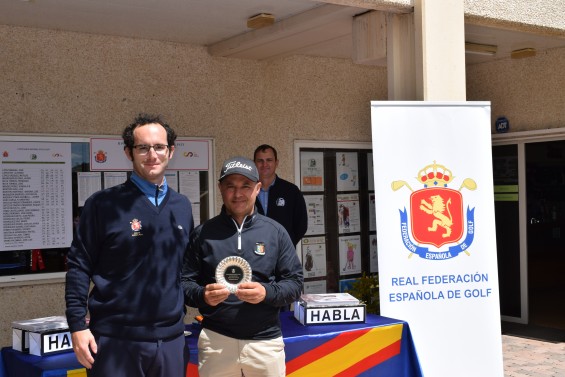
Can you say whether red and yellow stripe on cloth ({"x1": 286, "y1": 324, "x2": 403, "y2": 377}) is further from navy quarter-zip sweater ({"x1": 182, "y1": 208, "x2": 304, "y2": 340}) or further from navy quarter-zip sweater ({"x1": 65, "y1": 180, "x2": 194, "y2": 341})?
navy quarter-zip sweater ({"x1": 65, "y1": 180, "x2": 194, "y2": 341})

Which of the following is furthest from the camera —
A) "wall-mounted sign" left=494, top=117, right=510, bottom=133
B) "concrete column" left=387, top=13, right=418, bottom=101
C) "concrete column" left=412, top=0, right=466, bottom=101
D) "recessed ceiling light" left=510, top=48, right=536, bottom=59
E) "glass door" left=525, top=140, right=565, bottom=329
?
"glass door" left=525, top=140, right=565, bottom=329

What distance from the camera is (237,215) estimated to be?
12.3ft

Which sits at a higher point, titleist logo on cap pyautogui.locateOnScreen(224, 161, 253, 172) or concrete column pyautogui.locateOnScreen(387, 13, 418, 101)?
concrete column pyautogui.locateOnScreen(387, 13, 418, 101)

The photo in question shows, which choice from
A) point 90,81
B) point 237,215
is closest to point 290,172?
point 90,81

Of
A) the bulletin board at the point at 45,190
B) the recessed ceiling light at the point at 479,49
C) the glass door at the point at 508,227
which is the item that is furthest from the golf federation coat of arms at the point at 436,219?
the glass door at the point at 508,227

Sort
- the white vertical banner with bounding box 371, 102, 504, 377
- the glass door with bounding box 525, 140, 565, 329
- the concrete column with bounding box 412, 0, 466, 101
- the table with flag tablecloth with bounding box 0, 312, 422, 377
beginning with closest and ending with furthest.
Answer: the table with flag tablecloth with bounding box 0, 312, 422, 377 → the white vertical banner with bounding box 371, 102, 504, 377 → the concrete column with bounding box 412, 0, 466, 101 → the glass door with bounding box 525, 140, 565, 329

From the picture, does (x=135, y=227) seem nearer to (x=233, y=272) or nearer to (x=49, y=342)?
(x=233, y=272)

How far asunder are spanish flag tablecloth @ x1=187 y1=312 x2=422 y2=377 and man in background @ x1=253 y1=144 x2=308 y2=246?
1381 mm

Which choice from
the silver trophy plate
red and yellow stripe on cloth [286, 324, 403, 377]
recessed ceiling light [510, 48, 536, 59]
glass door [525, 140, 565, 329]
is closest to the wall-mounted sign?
recessed ceiling light [510, 48, 536, 59]

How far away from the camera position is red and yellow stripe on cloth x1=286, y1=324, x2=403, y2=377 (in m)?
4.57

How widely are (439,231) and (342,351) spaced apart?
1.23 m

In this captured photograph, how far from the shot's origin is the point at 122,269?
334 centimetres

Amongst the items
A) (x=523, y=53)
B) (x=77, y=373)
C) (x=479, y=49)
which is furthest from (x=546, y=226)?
(x=77, y=373)

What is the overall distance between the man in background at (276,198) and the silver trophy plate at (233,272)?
2.67 m
